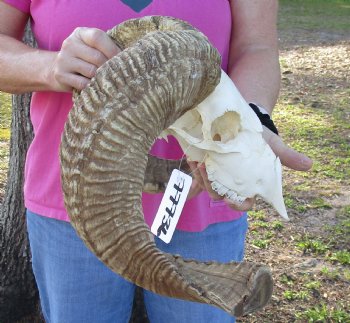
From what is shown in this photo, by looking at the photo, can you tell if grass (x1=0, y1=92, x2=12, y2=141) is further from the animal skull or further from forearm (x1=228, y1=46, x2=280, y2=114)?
the animal skull

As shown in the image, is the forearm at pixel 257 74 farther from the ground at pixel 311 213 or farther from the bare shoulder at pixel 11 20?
the ground at pixel 311 213

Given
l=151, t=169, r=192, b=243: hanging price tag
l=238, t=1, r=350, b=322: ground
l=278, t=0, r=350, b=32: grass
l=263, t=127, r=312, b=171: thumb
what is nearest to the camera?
l=151, t=169, r=192, b=243: hanging price tag

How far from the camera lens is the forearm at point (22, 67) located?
1.80 meters

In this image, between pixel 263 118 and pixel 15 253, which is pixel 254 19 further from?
pixel 15 253

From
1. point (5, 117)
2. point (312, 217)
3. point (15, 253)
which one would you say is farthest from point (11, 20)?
point (5, 117)

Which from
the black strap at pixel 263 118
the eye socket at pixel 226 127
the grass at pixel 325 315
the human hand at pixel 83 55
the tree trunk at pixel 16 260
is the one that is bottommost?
the grass at pixel 325 315

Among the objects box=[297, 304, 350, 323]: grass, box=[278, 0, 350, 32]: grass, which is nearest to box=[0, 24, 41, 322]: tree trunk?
box=[297, 304, 350, 323]: grass

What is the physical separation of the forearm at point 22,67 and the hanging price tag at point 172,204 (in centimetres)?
43

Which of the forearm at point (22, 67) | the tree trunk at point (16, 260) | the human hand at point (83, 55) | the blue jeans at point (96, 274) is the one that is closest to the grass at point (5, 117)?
the tree trunk at point (16, 260)

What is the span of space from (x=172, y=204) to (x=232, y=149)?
0.22 meters

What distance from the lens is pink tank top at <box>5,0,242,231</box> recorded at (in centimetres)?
192

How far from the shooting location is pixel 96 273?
84.7 inches

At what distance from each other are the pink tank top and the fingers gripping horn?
0.54 metres

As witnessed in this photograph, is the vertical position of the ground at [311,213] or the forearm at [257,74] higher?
the forearm at [257,74]
